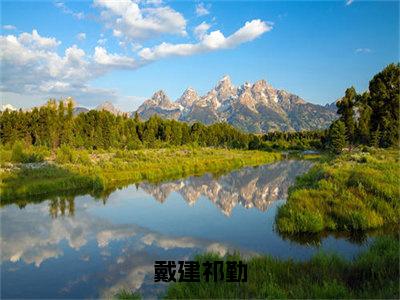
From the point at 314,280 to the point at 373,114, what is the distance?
193 feet

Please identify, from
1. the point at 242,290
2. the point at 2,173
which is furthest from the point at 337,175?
the point at 2,173

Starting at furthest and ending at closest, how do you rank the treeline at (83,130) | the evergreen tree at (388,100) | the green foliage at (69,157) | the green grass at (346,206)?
the treeline at (83,130) < the evergreen tree at (388,100) < the green foliage at (69,157) < the green grass at (346,206)

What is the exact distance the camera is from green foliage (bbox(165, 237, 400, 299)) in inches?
410

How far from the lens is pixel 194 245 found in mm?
18797

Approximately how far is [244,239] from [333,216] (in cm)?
487

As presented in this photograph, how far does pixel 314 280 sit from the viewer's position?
11789 mm

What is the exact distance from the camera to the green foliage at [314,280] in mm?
10414

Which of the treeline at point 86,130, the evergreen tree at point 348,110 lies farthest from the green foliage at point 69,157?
the evergreen tree at point 348,110

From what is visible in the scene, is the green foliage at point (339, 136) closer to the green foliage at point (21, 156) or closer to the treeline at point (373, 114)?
the treeline at point (373, 114)

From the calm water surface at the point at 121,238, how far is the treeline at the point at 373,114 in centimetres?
3363

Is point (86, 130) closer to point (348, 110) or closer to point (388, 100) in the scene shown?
point (348, 110)

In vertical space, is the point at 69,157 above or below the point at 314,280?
above

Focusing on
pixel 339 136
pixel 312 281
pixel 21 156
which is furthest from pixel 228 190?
Result: pixel 339 136

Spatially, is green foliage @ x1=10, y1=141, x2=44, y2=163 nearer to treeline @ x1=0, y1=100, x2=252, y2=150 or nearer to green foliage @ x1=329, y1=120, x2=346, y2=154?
treeline @ x1=0, y1=100, x2=252, y2=150
